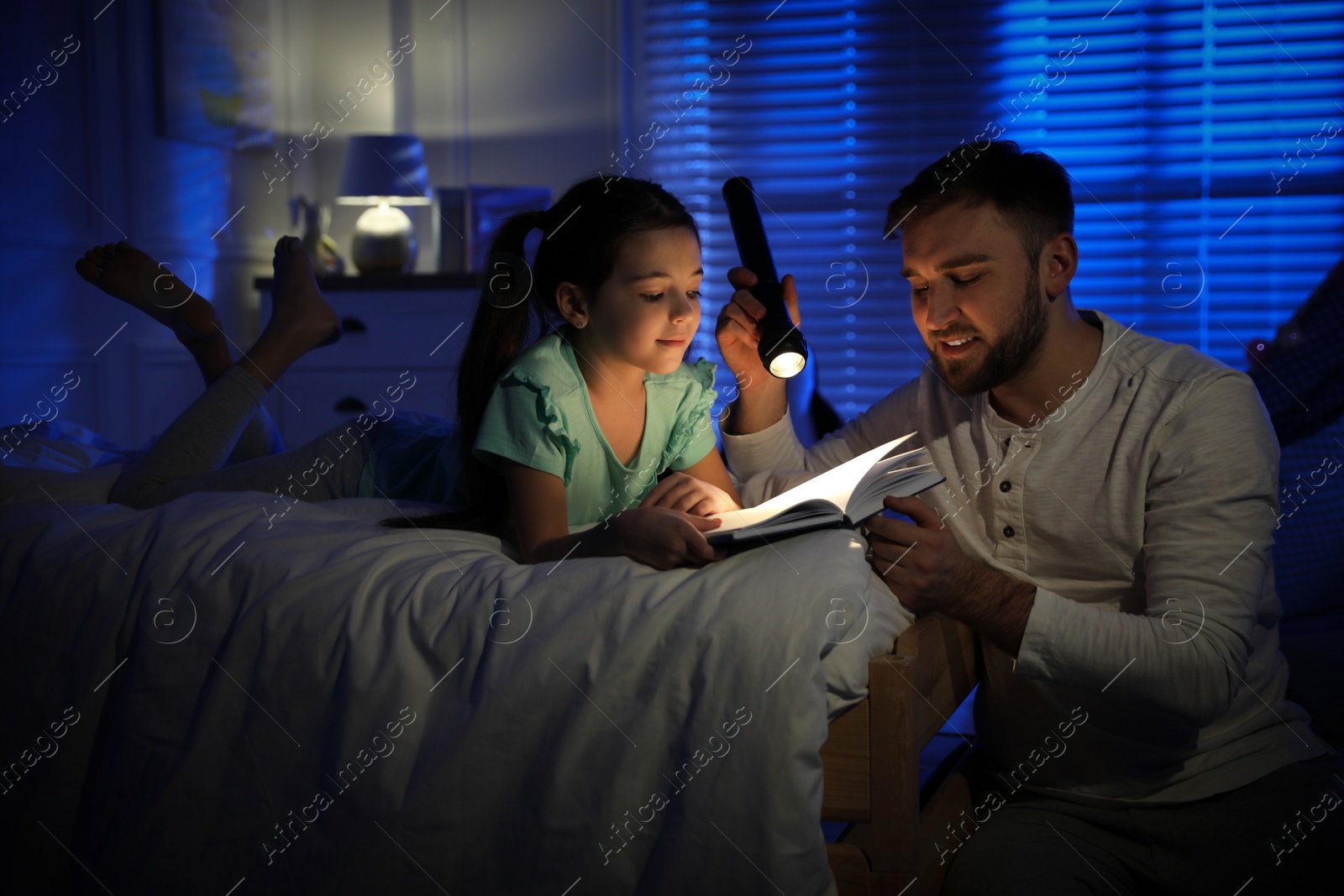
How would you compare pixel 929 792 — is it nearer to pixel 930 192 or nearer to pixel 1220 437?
pixel 1220 437

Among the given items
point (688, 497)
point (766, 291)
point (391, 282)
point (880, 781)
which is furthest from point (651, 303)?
point (391, 282)

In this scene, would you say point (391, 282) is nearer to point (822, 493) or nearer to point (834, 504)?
point (822, 493)

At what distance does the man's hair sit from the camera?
3.79 ft

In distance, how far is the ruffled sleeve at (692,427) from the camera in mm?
1323

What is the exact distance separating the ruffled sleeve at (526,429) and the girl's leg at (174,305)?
0.73m

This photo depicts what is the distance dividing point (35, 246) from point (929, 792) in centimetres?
247

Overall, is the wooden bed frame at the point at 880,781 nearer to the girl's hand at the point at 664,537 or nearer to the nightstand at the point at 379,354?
the girl's hand at the point at 664,537

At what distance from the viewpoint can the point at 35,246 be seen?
97.5 inches

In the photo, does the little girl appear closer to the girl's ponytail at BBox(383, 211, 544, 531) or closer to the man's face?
the girl's ponytail at BBox(383, 211, 544, 531)

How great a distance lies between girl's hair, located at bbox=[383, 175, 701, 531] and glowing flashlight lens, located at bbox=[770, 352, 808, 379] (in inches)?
9.8

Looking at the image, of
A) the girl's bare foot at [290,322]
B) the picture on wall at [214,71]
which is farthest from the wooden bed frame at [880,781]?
the picture on wall at [214,71]

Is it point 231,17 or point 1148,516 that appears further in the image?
point 231,17

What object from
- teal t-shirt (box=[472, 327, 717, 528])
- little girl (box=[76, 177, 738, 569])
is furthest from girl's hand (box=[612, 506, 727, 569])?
teal t-shirt (box=[472, 327, 717, 528])

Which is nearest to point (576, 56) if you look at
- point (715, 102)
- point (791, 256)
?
point (715, 102)
